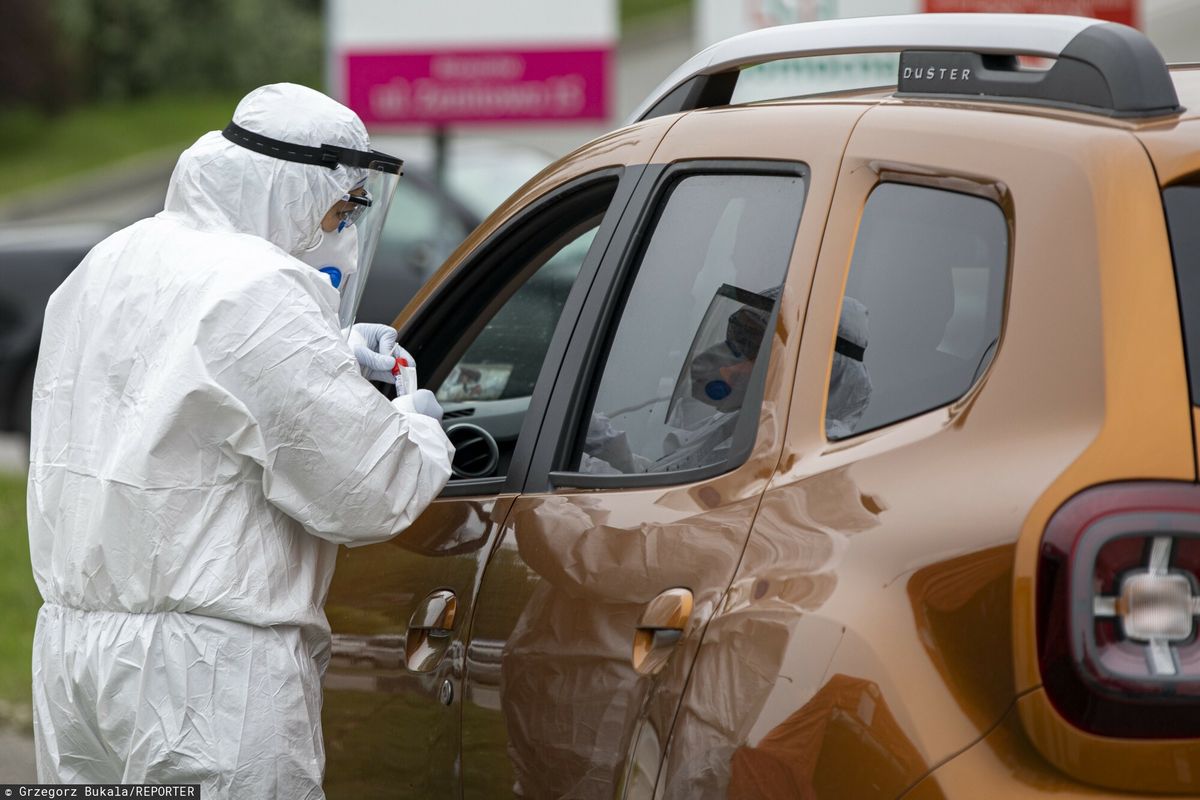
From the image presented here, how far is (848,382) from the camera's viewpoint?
8.10 ft

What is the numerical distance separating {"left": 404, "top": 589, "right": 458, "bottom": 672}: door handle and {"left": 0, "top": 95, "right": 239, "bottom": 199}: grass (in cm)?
2649

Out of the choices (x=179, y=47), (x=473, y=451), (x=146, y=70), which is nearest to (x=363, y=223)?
(x=473, y=451)

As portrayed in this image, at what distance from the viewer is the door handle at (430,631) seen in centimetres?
314

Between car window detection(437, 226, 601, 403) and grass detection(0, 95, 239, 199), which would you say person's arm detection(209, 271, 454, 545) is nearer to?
car window detection(437, 226, 601, 403)

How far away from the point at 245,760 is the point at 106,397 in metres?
0.63

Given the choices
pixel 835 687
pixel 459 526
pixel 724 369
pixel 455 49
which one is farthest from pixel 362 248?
pixel 455 49

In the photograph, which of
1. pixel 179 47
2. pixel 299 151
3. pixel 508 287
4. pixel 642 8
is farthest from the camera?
pixel 179 47

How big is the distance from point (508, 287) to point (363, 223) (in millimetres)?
390

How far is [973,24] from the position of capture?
2.71 m

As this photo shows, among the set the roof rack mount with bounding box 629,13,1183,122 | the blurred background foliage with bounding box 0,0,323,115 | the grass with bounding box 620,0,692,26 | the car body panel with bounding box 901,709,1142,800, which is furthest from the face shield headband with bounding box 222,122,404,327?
the blurred background foliage with bounding box 0,0,323,115

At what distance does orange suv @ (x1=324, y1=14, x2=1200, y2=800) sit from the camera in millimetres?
2094

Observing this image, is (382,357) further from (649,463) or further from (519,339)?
(649,463)

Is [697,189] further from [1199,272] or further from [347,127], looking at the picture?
[1199,272]

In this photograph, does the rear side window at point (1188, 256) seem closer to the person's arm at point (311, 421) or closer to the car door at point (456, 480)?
the car door at point (456, 480)
